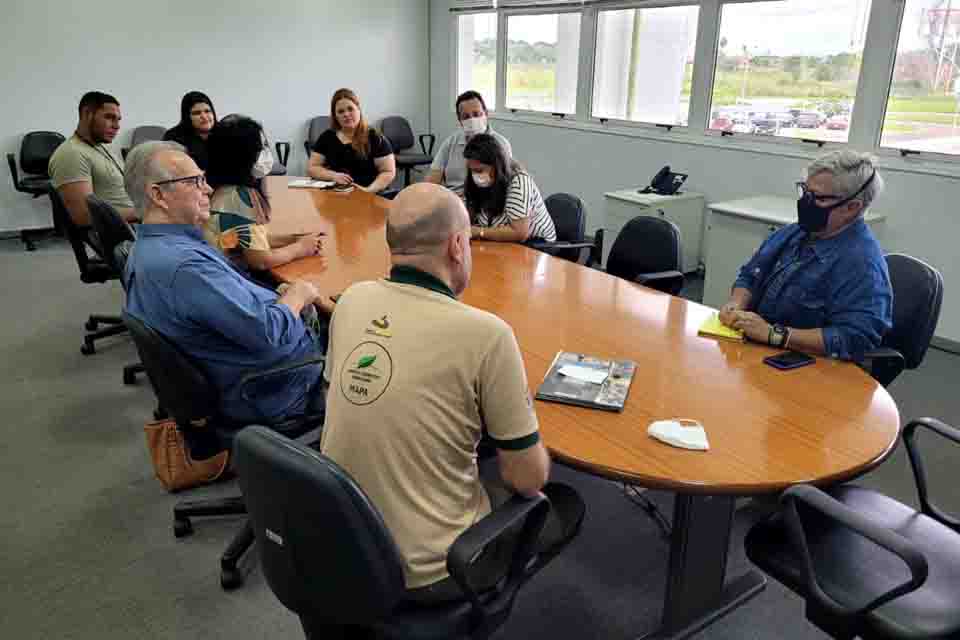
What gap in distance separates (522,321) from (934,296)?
52.9 inches

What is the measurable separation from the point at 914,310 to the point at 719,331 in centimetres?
72

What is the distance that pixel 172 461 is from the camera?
2.59 meters

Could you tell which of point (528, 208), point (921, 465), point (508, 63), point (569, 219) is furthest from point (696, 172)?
point (921, 465)

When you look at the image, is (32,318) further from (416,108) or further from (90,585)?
(416,108)

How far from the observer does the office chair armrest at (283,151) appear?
6.98 metres

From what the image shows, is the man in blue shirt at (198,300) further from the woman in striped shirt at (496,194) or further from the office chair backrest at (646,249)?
the office chair backrest at (646,249)

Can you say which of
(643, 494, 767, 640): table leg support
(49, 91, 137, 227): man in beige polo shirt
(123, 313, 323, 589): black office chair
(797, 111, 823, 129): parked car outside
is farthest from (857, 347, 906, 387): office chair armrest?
(49, 91, 137, 227): man in beige polo shirt

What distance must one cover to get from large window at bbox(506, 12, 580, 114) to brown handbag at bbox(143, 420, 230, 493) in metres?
4.64

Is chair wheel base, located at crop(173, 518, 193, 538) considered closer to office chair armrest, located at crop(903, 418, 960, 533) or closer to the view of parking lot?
office chair armrest, located at crop(903, 418, 960, 533)

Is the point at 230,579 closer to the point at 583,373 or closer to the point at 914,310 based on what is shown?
the point at 583,373

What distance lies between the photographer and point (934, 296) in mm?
2326

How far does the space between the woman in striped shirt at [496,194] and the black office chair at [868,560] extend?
192 centimetres

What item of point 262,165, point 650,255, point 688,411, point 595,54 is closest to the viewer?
point 688,411

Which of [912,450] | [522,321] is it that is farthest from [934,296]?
[522,321]
